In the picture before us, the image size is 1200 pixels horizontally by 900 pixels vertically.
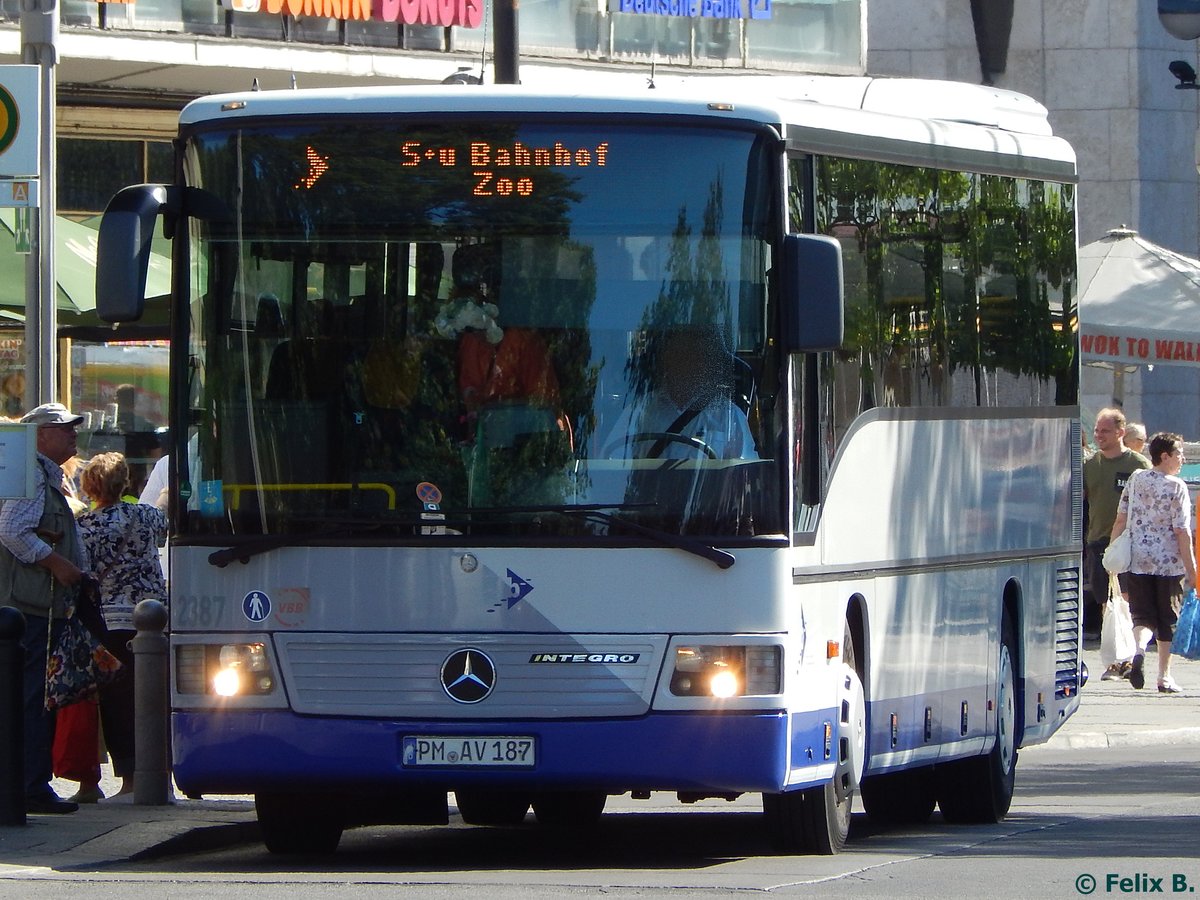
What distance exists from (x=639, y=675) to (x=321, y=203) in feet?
7.07

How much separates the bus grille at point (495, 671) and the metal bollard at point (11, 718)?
1.51m

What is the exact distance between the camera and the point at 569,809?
12367 mm

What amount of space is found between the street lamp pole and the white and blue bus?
237 centimetres

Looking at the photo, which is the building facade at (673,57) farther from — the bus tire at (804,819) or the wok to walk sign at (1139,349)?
the bus tire at (804,819)

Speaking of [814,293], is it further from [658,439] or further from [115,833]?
[115,833]

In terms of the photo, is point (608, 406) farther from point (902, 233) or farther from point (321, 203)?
point (902, 233)

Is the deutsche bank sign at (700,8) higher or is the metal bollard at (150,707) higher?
the deutsche bank sign at (700,8)

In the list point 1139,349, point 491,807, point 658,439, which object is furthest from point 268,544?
point 1139,349

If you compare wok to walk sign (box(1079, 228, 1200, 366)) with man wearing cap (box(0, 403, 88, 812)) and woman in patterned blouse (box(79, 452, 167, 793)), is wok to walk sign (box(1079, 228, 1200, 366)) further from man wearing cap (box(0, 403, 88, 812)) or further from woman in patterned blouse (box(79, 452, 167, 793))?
man wearing cap (box(0, 403, 88, 812))

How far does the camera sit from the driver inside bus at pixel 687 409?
32.1 feet

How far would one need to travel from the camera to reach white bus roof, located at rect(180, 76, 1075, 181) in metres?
10.0

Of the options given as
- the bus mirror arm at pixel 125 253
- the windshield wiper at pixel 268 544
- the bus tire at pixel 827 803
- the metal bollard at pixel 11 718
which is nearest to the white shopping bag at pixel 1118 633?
the bus tire at pixel 827 803

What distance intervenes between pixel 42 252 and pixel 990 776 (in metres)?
5.15

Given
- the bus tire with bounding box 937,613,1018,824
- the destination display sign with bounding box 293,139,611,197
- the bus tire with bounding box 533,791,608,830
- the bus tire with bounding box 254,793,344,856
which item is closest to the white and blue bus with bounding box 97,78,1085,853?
the destination display sign with bounding box 293,139,611,197
